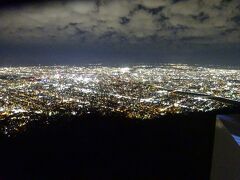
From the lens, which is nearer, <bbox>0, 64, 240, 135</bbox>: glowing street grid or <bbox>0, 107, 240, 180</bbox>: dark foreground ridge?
<bbox>0, 107, 240, 180</bbox>: dark foreground ridge

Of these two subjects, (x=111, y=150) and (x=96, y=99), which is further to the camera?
(x=96, y=99)

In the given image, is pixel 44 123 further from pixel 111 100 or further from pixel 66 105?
pixel 111 100

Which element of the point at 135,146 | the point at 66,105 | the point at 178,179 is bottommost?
the point at 178,179

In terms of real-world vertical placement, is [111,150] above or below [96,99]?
below

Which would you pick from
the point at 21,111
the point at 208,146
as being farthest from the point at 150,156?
the point at 21,111

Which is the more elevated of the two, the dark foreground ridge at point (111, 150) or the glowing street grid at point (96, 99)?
→ the glowing street grid at point (96, 99)

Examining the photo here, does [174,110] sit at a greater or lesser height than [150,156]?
greater

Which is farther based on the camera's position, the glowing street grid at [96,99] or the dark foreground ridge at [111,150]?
the glowing street grid at [96,99]

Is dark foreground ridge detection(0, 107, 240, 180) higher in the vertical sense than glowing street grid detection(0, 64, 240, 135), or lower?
lower
